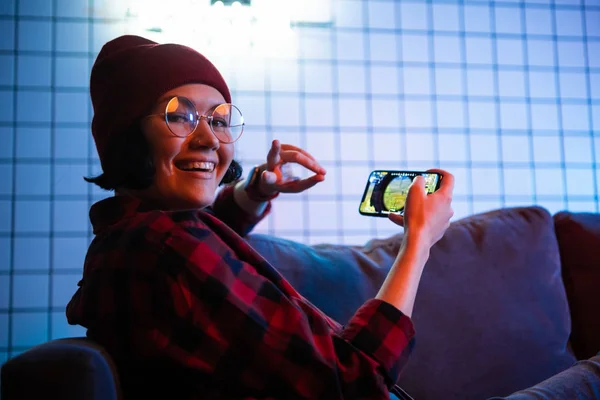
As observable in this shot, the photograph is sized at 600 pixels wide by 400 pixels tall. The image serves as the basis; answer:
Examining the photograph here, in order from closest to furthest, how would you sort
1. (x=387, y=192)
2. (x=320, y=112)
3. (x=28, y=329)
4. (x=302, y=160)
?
(x=387, y=192) → (x=302, y=160) → (x=28, y=329) → (x=320, y=112)

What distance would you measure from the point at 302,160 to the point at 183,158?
0.36 meters

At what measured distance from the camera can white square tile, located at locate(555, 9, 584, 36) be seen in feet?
7.20

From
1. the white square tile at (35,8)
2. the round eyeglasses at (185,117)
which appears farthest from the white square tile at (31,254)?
the round eyeglasses at (185,117)

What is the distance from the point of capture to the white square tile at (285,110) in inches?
77.1

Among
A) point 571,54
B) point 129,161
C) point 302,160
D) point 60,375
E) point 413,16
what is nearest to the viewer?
point 60,375

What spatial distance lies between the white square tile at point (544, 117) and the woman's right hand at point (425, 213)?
141cm

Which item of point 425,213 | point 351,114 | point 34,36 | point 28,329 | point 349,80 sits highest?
point 34,36

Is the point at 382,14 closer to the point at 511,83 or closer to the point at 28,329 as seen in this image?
the point at 511,83

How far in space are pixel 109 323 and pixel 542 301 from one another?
1059mm

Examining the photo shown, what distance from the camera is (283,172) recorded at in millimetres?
1258

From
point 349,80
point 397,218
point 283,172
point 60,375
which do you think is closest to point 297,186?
point 283,172

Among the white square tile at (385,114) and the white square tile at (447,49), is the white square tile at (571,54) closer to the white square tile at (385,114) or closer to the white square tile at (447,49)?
the white square tile at (447,49)

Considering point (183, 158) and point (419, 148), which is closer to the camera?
point (183, 158)

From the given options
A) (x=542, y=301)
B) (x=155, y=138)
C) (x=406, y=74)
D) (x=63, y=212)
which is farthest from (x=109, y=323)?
(x=406, y=74)
